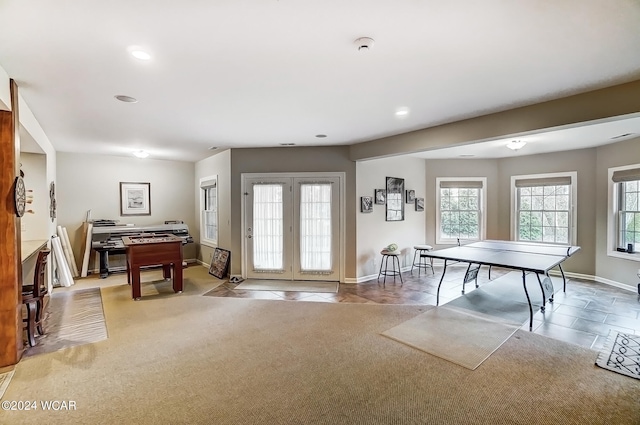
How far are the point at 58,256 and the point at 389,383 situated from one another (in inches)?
232

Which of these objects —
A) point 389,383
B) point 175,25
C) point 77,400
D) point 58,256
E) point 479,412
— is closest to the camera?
point 175,25

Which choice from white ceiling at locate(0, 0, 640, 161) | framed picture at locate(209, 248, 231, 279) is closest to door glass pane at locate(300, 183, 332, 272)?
framed picture at locate(209, 248, 231, 279)

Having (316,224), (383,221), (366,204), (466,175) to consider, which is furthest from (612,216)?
(316,224)

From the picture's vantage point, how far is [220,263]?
613cm

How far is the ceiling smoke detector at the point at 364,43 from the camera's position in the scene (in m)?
2.06

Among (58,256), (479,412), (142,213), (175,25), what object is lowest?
(479,412)

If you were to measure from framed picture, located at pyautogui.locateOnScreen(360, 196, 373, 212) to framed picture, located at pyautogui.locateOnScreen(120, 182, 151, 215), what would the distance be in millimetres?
4993

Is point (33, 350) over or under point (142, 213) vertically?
under

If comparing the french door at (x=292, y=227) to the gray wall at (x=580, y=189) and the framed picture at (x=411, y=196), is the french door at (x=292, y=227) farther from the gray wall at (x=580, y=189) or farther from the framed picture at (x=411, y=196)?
the gray wall at (x=580, y=189)

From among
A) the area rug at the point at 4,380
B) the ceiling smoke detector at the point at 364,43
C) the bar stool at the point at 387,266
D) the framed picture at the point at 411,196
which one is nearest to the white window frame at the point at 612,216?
the framed picture at the point at 411,196

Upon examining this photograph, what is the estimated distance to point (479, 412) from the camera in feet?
6.96

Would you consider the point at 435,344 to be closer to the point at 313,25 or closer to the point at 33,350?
the point at 313,25

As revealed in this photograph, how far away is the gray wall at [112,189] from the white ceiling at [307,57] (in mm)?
2833

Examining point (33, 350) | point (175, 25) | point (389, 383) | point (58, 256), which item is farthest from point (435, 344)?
point (58, 256)
